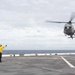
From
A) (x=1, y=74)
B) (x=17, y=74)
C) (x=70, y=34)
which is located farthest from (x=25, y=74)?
(x=70, y=34)

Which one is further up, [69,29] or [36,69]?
[69,29]

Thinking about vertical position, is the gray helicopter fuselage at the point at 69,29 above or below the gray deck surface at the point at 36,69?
above

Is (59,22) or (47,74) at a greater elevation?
(59,22)

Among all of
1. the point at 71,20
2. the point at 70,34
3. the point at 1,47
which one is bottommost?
the point at 1,47

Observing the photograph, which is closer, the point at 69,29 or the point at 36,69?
the point at 36,69

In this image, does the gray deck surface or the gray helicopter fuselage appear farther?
the gray helicopter fuselage

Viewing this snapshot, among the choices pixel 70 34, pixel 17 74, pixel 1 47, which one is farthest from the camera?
pixel 70 34

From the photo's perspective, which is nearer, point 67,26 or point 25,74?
point 25,74

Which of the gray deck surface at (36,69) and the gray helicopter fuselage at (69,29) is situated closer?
the gray deck surface at (36,69)

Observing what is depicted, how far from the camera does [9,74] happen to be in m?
18.1

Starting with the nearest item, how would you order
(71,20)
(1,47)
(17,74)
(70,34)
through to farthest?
1. (17,74)
2. (1,47)
3. (70,34)
4. (71,20)

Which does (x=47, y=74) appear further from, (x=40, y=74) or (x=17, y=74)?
(x=17, y=74)

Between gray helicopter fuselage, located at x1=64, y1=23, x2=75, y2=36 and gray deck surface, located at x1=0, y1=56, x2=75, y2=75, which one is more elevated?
gray helicopter fuselage, located at x1=64, y1=23, x2=75, y2=36

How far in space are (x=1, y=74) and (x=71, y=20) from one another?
47.8 metres
